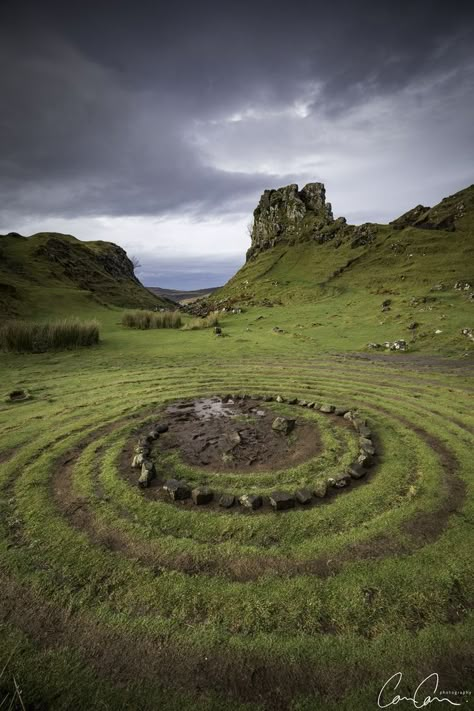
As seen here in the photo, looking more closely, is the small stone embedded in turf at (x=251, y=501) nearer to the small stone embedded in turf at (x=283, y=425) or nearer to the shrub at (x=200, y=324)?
the small stone embedded in turf at (x=283, y=425)

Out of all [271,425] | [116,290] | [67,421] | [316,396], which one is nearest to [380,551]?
[271,425]

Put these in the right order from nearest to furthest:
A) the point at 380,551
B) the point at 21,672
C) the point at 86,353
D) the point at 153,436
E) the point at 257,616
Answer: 1. the point at 21,672
2. the point at 257,616
3. the point at 380,551
4. the point at 153,436
5. the point at 86,353

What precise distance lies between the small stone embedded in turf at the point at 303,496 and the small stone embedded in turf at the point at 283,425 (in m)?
3.14

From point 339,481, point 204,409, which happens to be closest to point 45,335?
point 204,409

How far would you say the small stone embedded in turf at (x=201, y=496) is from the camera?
6258 mm

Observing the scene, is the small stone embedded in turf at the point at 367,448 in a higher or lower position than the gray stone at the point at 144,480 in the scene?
higher

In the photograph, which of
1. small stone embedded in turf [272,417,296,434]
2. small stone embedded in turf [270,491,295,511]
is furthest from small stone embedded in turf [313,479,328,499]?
small stone embedded in turf [272,417,296,434]

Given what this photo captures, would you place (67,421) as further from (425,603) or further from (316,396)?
(425,603)

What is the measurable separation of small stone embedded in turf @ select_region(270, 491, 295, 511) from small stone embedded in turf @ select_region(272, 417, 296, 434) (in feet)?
11.0

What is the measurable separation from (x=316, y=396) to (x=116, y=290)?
3371 inches

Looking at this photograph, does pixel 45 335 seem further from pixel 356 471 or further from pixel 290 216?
pixel 290 216

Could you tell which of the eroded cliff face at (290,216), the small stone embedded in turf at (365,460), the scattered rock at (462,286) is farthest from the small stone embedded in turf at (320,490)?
the eroded cliff face at (290,216)

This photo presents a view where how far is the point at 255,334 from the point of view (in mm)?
29719
